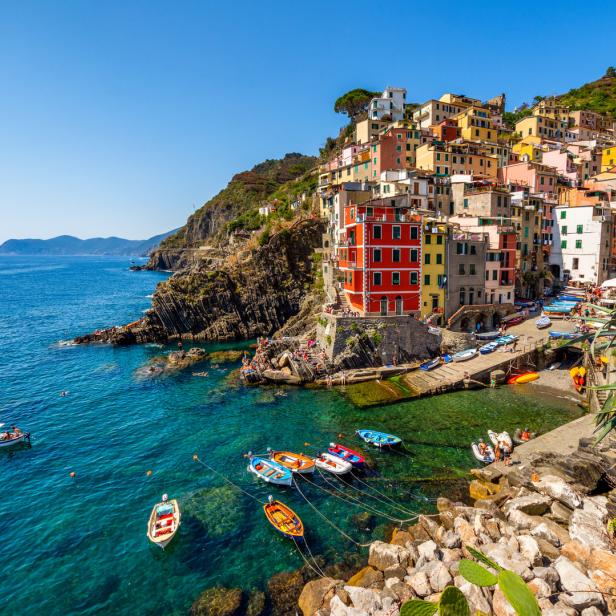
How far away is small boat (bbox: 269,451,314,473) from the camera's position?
2455 cm

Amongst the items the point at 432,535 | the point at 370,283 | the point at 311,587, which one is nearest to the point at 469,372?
the point at 370,283

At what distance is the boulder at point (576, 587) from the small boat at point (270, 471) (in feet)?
46.9

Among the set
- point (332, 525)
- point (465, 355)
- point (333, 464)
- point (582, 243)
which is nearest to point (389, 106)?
point (582, 243)

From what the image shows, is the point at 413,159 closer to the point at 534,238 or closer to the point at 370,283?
the point at 534,238

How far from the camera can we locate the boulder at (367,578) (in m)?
15.3

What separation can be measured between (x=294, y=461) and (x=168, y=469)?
28.8ft

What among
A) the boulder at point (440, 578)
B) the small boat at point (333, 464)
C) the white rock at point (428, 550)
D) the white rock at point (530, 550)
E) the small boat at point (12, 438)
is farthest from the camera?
the small boat at point (12, 438)

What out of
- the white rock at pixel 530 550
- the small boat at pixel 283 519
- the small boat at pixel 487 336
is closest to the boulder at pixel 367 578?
the small boat at pixel 283 519

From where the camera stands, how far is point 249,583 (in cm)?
1727

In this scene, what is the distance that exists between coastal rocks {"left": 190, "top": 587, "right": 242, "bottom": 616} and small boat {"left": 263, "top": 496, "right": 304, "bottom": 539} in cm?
352

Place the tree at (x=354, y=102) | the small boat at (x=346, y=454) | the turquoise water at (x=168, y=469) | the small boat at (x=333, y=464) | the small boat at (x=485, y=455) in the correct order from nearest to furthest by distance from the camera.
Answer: the turquoise water at (x=168, y=469) < the small boat at (x=333, y=464) < the small boat at (x=485, y=455) < the small boat at (x=346, y=454) < the tree at (x=354, y=102)

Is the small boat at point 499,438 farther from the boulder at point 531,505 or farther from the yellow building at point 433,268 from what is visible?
the yellow building at point 433,268

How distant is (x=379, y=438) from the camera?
27.3 m

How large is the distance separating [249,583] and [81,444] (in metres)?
19.8
